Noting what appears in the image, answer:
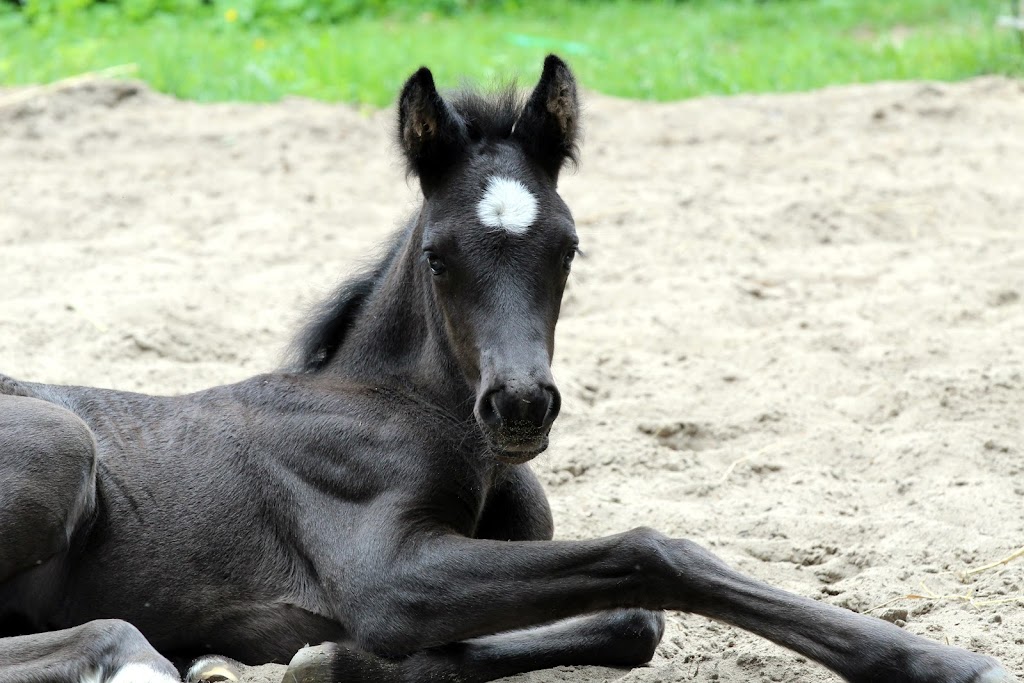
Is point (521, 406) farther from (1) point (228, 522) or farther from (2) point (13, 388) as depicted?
(2) point (13, 388)

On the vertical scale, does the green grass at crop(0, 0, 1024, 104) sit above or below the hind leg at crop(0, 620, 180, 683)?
above

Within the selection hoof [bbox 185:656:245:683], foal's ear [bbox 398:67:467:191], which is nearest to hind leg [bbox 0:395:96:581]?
hoof [bbox 185:656:245:683]

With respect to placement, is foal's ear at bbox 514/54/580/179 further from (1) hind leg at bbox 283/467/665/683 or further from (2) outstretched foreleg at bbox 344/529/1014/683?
(2) outstretched foreleg at bbox 344/529/1014/683

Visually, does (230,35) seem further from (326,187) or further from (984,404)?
(984,404)

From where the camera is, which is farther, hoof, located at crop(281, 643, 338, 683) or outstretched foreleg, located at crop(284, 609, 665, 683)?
outstretched foreleg, located at crop(284, 609, 665, 683)

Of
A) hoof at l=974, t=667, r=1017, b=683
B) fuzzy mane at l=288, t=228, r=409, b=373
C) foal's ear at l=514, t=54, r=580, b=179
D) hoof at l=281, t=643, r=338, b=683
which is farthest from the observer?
fuzzy mane at l=288, t=228, r=409, b=373

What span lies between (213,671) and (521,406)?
1198 millimetres

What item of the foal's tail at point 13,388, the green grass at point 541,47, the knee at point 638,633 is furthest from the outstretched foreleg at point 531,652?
the green grass at point 541,47

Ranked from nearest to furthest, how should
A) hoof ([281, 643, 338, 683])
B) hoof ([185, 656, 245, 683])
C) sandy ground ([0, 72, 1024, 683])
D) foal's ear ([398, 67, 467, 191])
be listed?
hoof ([281, 643, 338, 683]), hoof ([185, 656, 245, 683]), foal's ear ([398, 67, 467, 191]), sandy ground ([0, 72, 1024, 683])

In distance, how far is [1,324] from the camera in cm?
594

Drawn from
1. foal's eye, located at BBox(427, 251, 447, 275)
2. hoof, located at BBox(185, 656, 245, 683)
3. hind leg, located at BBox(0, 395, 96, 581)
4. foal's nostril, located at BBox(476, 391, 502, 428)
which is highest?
foal's eye, located at BBox(427, 251, 447, 275)

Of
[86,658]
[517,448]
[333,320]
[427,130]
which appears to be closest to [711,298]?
[333,320]

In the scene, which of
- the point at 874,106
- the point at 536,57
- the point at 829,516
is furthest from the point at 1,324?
the point at 536,57

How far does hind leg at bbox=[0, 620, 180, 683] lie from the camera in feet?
10.7
